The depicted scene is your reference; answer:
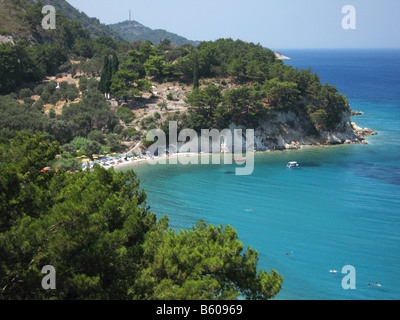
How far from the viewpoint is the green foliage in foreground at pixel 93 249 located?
955 centimetres

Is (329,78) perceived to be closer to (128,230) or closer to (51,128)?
(51,128)

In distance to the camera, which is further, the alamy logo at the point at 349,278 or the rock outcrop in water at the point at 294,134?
the rock outcrop in water at the point at 294,134

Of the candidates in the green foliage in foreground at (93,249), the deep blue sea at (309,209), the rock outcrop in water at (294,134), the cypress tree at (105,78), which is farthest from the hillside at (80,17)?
the green foliage in foreground at (93,249)

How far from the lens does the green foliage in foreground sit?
9555mm

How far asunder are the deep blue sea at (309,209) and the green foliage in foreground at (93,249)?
738 cm

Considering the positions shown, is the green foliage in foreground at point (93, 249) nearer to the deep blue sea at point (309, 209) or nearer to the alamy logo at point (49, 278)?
the alamy logo at point (49, 278)

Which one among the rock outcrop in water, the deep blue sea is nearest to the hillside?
the rock outcrop in water

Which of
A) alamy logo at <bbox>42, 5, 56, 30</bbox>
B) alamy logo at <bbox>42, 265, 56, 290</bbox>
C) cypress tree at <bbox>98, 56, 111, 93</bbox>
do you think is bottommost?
alamy logo at <bbox>42, 265, 56, 290</bbox>

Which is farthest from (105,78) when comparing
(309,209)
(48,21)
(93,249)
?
(93,249)

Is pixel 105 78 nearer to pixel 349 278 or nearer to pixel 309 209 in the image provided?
pixel 309 209

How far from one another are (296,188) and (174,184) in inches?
473

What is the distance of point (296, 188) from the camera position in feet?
115

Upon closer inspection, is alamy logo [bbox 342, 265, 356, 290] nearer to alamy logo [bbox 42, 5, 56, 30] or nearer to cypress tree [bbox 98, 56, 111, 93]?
cypress tree [bbox 98, 56, 111, 93]

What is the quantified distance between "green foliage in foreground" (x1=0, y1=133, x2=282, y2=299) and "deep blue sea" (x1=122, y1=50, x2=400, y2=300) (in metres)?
7.38
